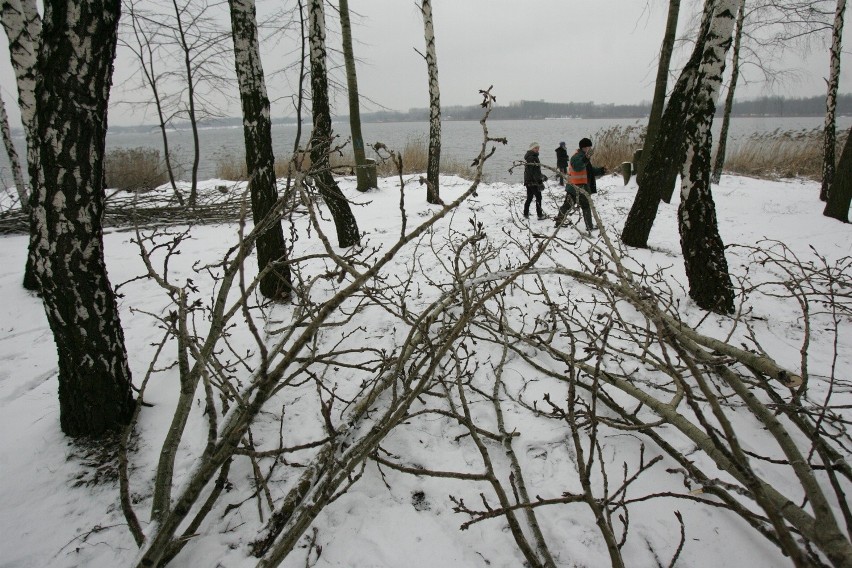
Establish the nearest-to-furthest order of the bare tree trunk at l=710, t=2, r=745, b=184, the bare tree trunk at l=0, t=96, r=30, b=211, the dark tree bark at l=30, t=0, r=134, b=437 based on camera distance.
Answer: the dark tree bark at l=30, t=0, r=134, b=437 < the bare tree trunk at l=0, t=96, r=30, b=211 < the bare tree trunk at l=710, t=2, r=745, b=184

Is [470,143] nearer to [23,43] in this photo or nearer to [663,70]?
[663,70]

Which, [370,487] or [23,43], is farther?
[23,43]

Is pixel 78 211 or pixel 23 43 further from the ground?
pixel 23 43

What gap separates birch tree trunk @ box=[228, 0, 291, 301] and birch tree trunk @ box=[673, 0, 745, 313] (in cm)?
384

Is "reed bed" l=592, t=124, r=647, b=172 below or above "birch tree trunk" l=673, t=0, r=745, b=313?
above

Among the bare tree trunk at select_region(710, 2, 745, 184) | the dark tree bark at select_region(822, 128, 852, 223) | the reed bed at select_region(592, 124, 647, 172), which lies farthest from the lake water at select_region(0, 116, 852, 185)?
the dark tree bark at select_region(822, 128, 852, 223)

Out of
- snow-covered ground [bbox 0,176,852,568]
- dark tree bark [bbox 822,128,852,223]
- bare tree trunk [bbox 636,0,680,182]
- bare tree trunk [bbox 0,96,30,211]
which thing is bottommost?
snow-covered ground [bbox 0,176,852,568]

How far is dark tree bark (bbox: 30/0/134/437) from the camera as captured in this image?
1.83 m

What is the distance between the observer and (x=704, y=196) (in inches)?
143

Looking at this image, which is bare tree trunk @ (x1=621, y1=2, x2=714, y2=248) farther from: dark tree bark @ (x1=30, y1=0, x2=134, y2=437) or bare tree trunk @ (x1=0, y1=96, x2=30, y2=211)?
bare tree trunk @ (x1=0, y1=96, x2=30, y2=211)

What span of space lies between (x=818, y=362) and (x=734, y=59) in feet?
35.3

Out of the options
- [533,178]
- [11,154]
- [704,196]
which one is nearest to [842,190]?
[533,178]

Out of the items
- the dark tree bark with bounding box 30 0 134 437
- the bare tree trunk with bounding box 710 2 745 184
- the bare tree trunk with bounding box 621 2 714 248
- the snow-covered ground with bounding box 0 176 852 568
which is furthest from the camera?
the bare tree trunk with bounding box 710 2 745 184

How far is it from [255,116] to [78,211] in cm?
196
